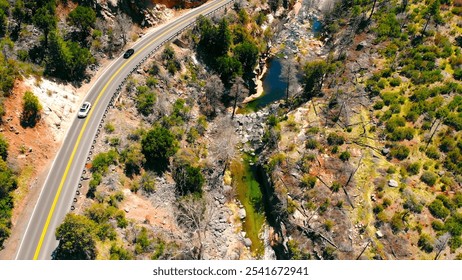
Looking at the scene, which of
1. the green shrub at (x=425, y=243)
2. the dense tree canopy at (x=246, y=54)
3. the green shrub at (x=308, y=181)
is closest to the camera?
the green shrub at (x=425, y=243)

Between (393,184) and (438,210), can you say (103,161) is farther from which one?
(438,210)

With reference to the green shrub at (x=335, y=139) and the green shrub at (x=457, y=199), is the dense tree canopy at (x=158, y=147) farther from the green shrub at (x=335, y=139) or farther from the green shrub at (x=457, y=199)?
the green shrub at (x=457, y=199)

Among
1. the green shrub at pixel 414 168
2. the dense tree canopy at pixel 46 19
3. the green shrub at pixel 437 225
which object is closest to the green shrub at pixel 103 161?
the dense tree canopy at pixel 46 19

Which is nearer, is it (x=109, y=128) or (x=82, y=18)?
(x=109, y=128)

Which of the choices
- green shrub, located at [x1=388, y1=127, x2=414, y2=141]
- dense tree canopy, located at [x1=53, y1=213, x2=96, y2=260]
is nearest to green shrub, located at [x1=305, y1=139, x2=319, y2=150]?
green shrub, located at [x1=388, y1=127, x2=414, y2=141]

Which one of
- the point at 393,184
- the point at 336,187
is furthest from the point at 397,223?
the point at 336,187

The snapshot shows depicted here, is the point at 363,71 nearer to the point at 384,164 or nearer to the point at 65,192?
the point at 384,164
